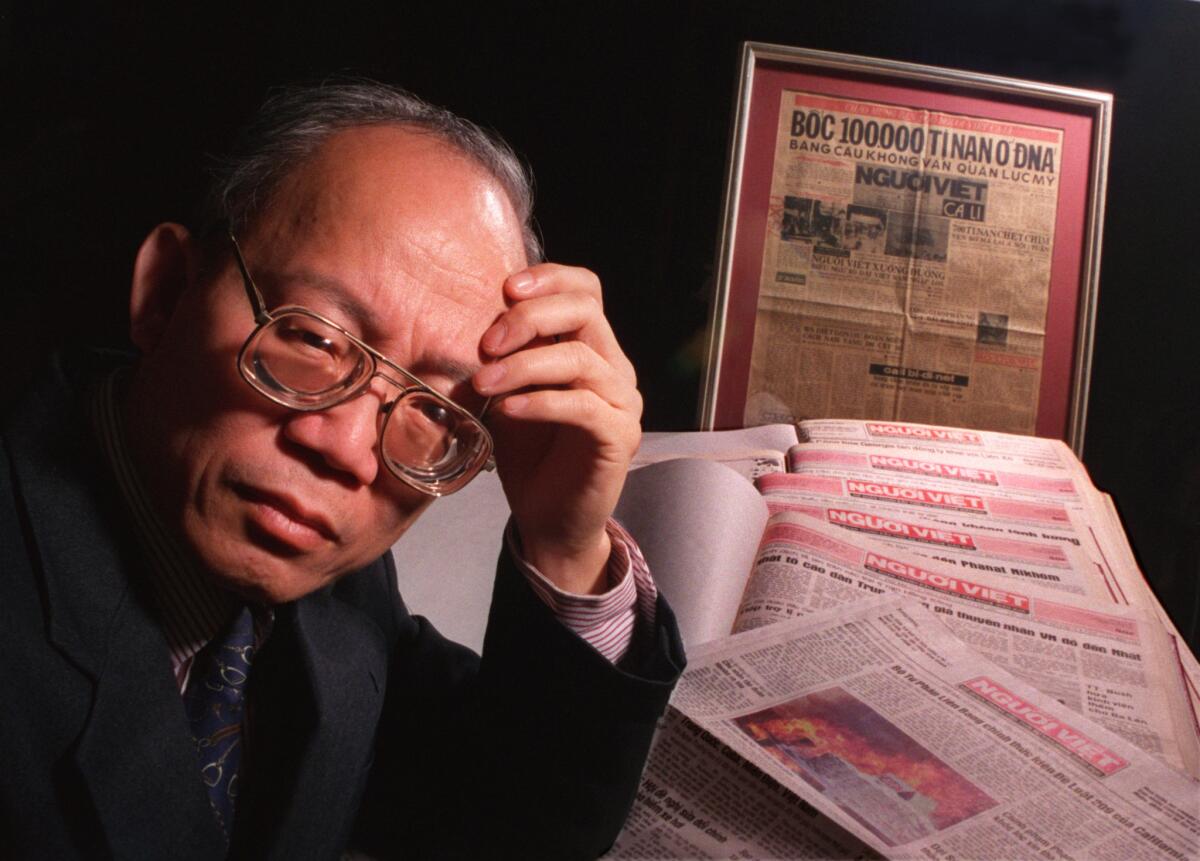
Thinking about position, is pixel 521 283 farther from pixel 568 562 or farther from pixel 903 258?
pixel 903 258

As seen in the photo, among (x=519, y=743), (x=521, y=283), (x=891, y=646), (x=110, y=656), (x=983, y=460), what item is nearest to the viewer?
(x=110, y=656)

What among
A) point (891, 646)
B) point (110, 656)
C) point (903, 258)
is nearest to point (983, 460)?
point (903, 258)

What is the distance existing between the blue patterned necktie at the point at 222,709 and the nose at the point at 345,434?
0.20m

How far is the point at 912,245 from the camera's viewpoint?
1461mm

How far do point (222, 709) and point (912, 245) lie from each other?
119 cm

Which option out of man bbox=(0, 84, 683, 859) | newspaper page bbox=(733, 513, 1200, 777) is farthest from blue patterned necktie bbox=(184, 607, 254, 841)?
newspaper page bbox=(733, 513, 1200, 777)

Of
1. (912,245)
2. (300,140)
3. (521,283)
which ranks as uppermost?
(912,245)

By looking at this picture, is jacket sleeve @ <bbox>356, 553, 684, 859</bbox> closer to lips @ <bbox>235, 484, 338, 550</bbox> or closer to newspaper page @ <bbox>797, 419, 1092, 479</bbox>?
lips @ <bbox>235, 484, 338, 550</bbox>

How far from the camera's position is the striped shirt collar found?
0.71 metres

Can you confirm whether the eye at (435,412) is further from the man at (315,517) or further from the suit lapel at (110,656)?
the suit lapel at (110,656)

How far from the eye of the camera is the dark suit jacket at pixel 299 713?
2.01 feet

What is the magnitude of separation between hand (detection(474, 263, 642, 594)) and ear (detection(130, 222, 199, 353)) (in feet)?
0.87

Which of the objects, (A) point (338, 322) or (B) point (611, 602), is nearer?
(A) point (338, 322)

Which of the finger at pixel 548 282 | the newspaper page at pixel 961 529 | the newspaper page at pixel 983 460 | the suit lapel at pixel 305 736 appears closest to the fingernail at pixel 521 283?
the finger at pixel 548 282
